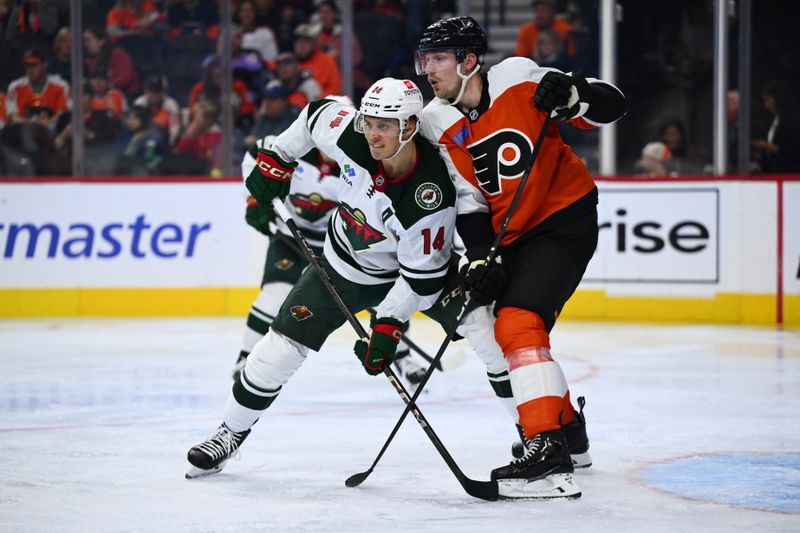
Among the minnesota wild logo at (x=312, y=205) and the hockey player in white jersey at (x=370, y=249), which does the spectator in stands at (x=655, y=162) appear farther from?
the hockey player in white jersey at (x=370, y=249)

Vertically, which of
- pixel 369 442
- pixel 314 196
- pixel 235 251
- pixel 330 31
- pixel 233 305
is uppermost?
pixel 330 31

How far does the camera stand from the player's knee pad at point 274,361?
3.35 meters

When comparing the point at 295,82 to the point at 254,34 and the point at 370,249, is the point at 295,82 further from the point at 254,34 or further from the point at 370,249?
the point at 370,249

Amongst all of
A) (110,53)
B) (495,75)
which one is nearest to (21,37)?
(110,53)

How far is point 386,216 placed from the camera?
322 centimetres

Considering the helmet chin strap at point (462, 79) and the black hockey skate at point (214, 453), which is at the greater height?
the helmet chin strap at point (462, 79)

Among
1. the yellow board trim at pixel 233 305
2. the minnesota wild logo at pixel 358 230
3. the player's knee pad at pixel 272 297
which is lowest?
the yellow board trim at pixel 233 305

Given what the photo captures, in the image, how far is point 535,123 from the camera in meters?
3.30

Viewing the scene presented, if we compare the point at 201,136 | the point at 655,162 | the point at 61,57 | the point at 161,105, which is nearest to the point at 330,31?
the point at 201,136

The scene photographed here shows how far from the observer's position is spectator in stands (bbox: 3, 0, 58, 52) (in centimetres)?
779

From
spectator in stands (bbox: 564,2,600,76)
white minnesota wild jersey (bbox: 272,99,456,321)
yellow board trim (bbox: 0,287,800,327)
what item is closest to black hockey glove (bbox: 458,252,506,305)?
white minnesota wild jersey (bbox: 272,99,456,321)

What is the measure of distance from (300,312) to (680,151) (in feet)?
15.3

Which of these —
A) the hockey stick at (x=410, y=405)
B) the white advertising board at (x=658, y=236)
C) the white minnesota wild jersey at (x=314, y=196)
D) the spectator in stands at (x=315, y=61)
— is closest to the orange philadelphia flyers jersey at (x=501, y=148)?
the hockey stick at (x=410, y=405)

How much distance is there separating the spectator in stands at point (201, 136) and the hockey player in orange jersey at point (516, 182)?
469 centimetres
